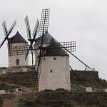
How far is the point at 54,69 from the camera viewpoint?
88.4m

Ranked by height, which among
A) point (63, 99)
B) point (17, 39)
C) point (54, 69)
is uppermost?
point (17, 39)

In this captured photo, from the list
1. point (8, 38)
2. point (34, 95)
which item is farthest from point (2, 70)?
point (34, 95)

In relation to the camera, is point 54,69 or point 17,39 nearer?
point 54,69

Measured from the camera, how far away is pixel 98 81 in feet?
346

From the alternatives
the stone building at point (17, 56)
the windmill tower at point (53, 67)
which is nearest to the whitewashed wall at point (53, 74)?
the windmill tower at point (53, 67)

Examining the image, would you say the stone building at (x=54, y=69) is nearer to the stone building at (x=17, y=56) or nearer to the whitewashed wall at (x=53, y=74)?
the whitewashed wall at (x=53, y=74)

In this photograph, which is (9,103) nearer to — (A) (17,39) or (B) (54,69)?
(B) (54,69)

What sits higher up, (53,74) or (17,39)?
(17,39)

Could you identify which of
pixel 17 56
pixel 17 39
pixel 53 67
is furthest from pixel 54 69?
pixel 17 39

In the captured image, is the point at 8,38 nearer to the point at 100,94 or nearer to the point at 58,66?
the point at 58,66

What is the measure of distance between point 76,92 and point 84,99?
1.45m

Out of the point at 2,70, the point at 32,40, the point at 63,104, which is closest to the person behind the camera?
the point at 63,104

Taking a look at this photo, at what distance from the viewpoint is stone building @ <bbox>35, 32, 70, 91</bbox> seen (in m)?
88.4

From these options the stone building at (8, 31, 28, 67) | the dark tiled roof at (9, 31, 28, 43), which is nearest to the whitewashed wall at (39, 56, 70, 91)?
the stone building at (8, 31, 28, 67)
